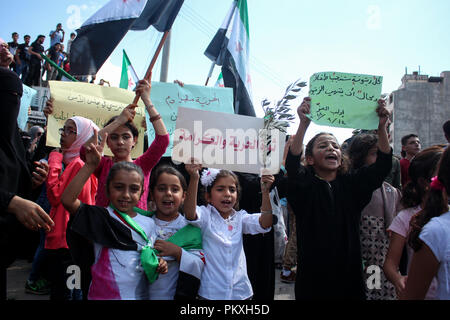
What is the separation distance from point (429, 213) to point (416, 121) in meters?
43.3

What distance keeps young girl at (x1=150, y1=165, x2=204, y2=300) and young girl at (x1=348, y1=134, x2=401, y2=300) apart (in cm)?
135

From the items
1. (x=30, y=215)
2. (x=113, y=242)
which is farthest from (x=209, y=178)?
(x=30, y=215)

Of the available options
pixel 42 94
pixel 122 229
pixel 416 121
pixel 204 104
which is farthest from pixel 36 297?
pixel 416 121

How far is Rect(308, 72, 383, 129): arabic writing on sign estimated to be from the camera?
2502 mm

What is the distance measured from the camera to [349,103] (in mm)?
2551

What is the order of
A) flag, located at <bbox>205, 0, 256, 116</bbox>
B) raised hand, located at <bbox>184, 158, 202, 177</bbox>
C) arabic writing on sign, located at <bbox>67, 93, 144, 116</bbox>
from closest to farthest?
raised hand, located at <bbox>184, 158, 202, 177</bbox>, arabic writing on sign, located at <bbox>67, 93, 144, 116</bbox>, flag, located at <bbox>205, 0, 256, 116</bbox>

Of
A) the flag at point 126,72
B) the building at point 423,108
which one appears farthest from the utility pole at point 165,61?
the building at point 423,108

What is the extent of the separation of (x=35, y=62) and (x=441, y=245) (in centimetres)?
1149

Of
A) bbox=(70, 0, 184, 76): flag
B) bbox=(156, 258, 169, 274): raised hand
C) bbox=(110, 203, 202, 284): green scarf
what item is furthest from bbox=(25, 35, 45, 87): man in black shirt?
bbox=(156, 258, 169, 274): raised hand

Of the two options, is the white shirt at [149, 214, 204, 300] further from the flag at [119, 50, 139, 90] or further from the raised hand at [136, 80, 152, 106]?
the flag at [119, 50, 139, 90]

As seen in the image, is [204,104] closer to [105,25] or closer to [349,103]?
[105,25]

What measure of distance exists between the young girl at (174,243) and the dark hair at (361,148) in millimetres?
1550

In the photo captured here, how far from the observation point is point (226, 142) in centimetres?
258

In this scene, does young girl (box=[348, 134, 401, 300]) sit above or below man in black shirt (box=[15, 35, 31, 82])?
below
